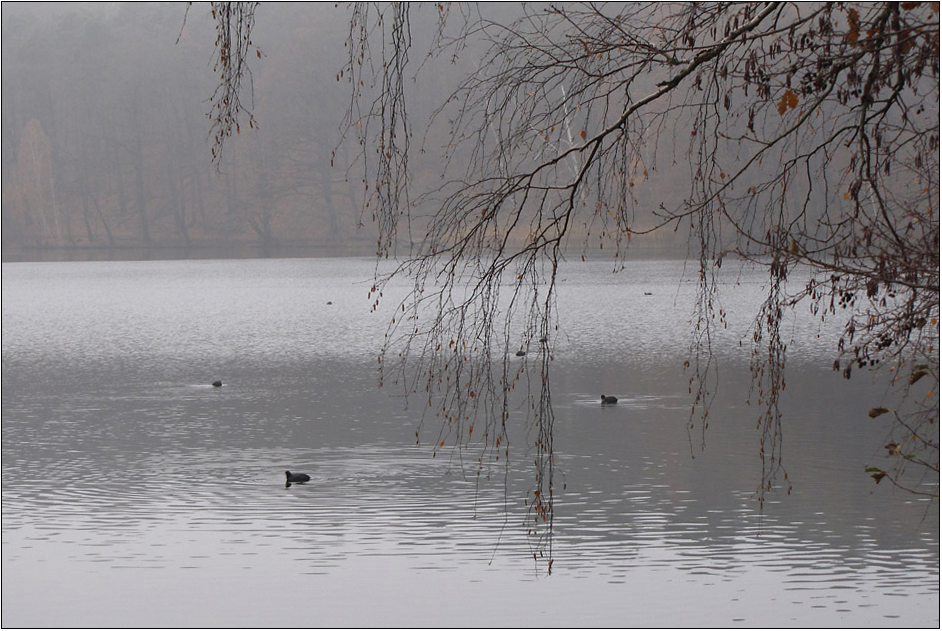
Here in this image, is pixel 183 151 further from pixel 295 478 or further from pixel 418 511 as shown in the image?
pixel 418 511

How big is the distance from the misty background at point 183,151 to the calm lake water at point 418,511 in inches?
2423

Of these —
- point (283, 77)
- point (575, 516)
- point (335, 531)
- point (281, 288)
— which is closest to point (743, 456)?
point (575, 516)

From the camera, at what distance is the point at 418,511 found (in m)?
9.71

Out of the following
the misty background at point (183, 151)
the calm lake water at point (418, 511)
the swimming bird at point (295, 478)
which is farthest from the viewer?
the misty background at point (183, 151)

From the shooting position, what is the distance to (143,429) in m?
13.8

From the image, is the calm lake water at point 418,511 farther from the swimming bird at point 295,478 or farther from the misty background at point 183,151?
the misty background at point 183,151

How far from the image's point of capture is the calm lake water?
759cm

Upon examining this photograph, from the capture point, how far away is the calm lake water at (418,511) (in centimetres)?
759

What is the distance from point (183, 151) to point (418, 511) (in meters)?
82.4

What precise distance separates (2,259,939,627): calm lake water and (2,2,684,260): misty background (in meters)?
61.5

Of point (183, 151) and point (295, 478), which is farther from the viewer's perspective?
point (183, 151)

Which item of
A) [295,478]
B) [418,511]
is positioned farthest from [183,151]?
[418,511]

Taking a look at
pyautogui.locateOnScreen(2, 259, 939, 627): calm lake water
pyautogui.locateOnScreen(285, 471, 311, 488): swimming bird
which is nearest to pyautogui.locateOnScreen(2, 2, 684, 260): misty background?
pyautogui.locateOnScreen(2, 259, 939, 627): calm lake water

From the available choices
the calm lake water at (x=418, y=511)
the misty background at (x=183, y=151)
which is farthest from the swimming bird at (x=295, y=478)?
the misty background at (x=183, y=151)
